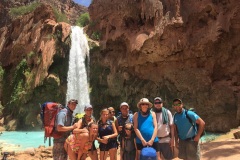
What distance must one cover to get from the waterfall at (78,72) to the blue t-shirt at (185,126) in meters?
17.4

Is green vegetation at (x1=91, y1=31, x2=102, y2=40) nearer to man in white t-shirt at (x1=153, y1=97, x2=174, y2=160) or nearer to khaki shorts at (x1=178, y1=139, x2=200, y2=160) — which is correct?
man in white t-shirt at (x1=153, y1=97, x2=174, y2=160)

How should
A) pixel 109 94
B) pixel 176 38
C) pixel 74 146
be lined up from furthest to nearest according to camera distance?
pixel 109 94, pixel 176 38, pixel 74 146

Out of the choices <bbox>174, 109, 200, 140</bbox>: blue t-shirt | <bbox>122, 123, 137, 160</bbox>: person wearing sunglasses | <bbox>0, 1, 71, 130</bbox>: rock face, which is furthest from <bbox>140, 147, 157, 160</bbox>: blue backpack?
<bbox>0, 1, 71, 130</bbox>: rock face

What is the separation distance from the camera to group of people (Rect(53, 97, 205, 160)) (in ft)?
16.2

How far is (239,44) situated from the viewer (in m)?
18.5

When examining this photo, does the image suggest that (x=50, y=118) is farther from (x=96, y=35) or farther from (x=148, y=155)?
(x=96, y=35)

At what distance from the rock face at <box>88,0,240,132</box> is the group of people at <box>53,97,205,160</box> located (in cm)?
1356

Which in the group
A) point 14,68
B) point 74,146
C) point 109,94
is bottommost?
point 74,146

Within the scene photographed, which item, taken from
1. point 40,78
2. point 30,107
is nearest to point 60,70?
point 40,78

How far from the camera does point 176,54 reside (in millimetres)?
19375

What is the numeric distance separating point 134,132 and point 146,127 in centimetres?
43

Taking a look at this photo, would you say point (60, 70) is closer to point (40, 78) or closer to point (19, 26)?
point (40, 78)

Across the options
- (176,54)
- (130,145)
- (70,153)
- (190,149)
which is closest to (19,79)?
(176,54)

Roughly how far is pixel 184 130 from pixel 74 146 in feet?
8.17
